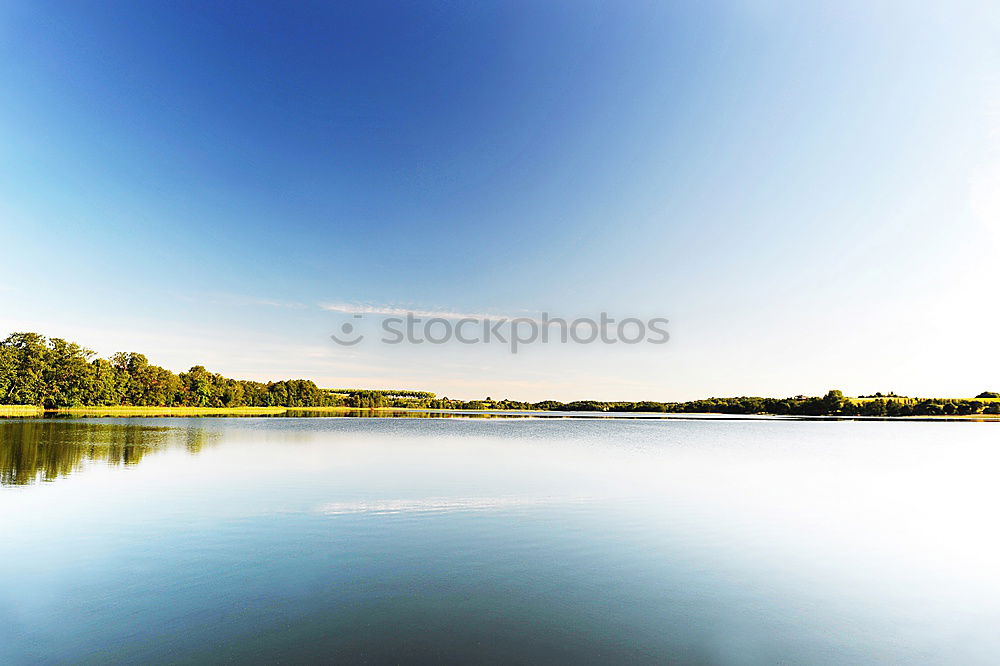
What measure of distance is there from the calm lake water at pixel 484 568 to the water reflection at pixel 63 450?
505 mm

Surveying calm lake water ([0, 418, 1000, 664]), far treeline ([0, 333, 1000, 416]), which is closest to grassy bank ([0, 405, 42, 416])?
far treeline ([0, 333, 1000, 416])

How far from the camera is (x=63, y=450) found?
3077 cm

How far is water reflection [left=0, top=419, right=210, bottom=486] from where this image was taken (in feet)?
74.8

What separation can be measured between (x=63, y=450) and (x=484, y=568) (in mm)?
32009

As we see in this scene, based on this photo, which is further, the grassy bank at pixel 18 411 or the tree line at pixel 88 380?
the tree line at pixel 88 380

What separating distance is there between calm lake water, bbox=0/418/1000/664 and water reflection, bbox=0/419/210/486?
0.51 metres

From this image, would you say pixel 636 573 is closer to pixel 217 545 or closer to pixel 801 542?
pixel 801 542

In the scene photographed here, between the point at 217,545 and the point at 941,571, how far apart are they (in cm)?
1764

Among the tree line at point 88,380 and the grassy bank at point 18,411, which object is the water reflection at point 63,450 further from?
the tree line at point 88,380

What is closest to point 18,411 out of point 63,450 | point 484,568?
point 63,450

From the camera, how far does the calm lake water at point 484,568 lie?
7.95m

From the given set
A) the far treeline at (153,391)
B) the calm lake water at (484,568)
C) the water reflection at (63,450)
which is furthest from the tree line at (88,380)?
the calm lake water at (484,568)

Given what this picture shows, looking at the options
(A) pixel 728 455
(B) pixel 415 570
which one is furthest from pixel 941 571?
(A) pixel 728 455

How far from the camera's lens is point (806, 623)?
359 inches
